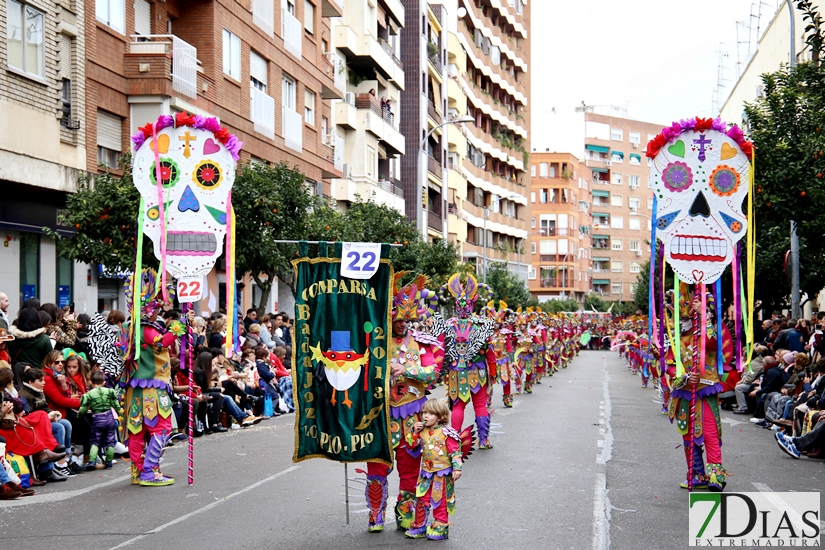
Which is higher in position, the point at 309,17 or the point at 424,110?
the point at 309,17

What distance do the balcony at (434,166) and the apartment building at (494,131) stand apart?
3.55 meters

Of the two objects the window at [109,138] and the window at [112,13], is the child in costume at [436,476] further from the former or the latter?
the window at [112,13]

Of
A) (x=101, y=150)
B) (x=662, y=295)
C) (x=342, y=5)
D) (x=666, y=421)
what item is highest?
(x=342, y=5)

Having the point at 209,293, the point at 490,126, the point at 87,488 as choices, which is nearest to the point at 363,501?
the point at 87,488

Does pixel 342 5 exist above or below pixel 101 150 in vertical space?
above

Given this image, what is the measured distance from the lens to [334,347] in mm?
9508

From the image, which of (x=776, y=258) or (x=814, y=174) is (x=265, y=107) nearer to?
(x=776, y=258)

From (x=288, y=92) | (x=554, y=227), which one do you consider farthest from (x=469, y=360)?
(x=554, y=227)

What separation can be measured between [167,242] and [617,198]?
110 meters

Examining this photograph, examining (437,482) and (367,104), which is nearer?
(437,482)

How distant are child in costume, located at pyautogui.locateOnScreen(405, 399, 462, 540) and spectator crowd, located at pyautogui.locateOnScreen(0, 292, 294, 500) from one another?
409 cm

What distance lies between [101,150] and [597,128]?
98.1 meters

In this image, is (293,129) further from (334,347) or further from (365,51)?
(334,347)

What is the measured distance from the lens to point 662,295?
11961 mm
